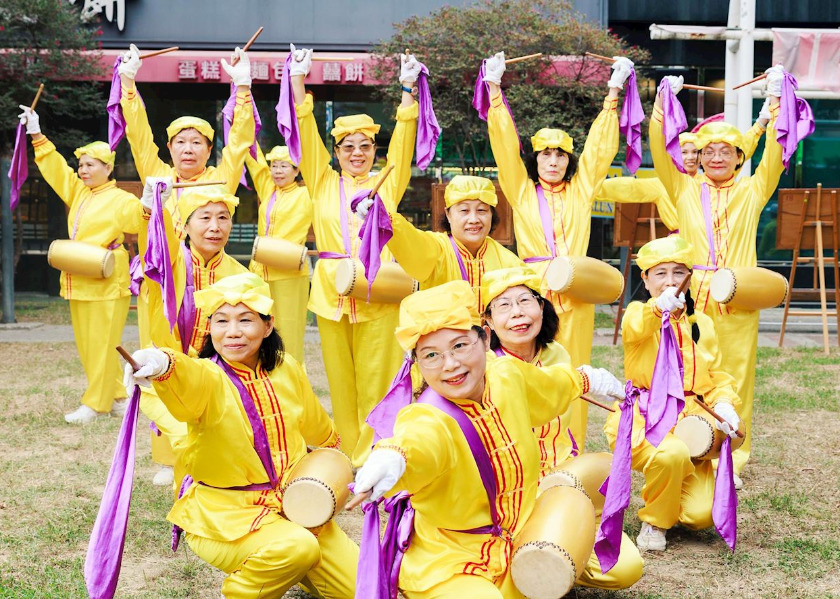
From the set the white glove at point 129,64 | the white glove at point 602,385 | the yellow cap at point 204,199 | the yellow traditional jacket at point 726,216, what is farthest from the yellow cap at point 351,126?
the white glove at point 602,385

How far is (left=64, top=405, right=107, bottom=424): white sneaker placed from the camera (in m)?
6.78

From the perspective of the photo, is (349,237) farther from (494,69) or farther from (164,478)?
(164,478)

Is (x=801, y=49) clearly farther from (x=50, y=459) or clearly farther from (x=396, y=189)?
(x=50, y=459)

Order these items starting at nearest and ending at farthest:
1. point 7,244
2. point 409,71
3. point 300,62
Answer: point 409,71
point 300,62
point 7,244

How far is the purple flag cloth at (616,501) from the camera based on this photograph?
10.8 feet

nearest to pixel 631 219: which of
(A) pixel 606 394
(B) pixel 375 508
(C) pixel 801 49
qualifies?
(C) pixel 801 49

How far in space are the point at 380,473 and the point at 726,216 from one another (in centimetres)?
356

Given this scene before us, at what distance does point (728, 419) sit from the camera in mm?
4344

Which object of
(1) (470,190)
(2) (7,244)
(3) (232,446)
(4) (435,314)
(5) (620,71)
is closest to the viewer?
(4) (435,314)

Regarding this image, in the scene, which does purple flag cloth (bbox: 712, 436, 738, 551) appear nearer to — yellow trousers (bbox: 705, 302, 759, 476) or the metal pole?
yellow trousers (bbox: 705, 302, 759, 476)

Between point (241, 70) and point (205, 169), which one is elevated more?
point (241, 70)

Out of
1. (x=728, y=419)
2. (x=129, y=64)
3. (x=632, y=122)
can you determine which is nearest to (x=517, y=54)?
(x=632, y=122)

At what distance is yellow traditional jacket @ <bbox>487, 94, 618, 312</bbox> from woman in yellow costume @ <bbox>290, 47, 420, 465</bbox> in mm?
463

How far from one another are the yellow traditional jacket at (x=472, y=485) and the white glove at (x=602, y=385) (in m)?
0.37
